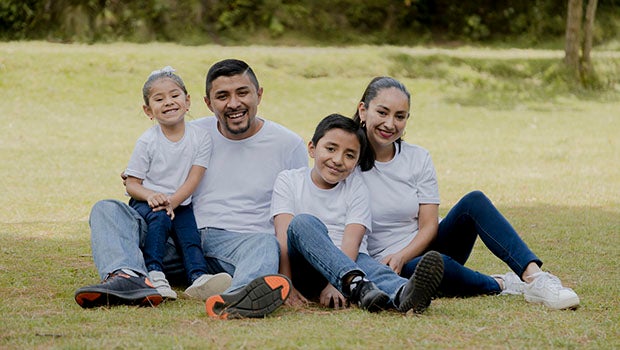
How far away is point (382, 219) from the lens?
203 inches

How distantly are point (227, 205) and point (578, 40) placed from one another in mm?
16628

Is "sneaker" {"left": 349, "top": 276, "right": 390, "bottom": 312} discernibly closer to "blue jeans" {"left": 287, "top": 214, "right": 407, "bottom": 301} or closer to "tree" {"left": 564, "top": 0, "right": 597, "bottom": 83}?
"blue jeans" {"left": 287, "top": 214, "right": 407, "bottom": 301}

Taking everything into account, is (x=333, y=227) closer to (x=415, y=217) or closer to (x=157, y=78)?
(x=415, y=217)

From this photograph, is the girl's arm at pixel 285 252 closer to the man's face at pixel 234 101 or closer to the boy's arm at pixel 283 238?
the boy's arm at pixel 283 238

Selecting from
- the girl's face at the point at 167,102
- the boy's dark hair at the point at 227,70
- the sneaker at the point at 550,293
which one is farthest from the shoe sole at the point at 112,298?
the sneaker at the point at 550,293

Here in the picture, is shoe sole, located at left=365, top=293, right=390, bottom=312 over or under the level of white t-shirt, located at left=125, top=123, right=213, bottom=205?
under

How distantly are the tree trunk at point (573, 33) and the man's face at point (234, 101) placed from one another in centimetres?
1597

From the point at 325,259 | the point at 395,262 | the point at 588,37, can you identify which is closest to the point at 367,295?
the point at 325,259

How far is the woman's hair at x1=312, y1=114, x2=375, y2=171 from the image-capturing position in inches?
195

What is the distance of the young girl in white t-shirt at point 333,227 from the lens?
453 centimetres

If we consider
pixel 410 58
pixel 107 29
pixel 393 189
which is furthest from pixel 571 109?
pixel 393 189

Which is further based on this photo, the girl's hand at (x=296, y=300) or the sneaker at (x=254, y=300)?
the girl's hand at (x=296, y=300)

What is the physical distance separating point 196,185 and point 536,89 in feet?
51.2

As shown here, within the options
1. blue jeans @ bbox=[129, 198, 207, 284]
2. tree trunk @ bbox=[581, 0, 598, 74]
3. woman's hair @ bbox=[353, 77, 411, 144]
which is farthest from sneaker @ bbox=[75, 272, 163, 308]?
tree trunk @ bbox=[581, 0, 598, 74]
